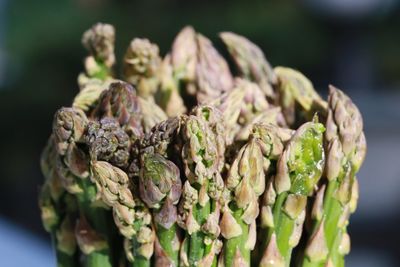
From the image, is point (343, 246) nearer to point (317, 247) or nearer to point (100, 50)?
point (317, 247)

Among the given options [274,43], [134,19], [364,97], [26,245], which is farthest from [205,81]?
[134,19]

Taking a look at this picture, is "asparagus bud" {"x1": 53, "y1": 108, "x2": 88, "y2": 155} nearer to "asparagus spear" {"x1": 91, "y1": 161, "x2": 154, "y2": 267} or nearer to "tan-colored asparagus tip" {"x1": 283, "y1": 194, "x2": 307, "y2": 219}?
"asparagus spear" {"x1": 91, "y1": 161, "x2": 154, "y2": 267}

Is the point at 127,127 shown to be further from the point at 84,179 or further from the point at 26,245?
the point at 26,245

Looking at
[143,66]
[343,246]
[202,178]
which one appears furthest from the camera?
[143,66]

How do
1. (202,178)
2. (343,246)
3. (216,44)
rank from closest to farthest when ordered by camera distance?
(202,178) → (343,246) → (216,44)

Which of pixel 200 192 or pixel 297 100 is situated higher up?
pixel 297 100

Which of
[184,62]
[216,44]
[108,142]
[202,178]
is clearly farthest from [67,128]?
[216,44]

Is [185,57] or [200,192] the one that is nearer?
[200,192]

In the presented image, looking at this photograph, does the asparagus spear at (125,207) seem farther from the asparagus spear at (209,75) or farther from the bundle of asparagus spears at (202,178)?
the asparagus spear at (209,75)

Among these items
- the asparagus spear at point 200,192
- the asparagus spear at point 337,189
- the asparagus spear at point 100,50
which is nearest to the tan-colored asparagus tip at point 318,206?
the asparagus spear at point 337,189
